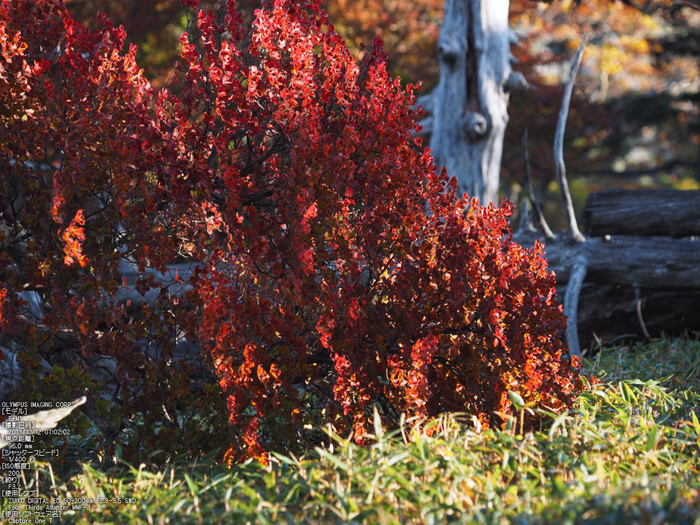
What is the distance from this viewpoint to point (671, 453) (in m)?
2.71

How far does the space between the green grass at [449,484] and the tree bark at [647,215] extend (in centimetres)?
342

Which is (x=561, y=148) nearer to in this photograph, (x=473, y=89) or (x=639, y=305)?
(x=473, y=89)

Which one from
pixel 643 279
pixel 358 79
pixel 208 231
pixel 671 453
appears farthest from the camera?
pixel 643 279

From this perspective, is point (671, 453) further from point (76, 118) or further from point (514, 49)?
point (514, 49)

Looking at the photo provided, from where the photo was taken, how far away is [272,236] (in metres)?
3.07

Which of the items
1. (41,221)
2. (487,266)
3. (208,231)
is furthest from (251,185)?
(487,266)

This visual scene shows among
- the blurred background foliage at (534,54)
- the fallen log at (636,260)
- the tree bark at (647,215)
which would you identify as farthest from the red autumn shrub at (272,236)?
the blurred background foliage at (534,54)

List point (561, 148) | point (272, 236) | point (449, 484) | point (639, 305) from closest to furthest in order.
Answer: point (449, 484) → point (272, 236) → point (561, 148) → point (639, 305)

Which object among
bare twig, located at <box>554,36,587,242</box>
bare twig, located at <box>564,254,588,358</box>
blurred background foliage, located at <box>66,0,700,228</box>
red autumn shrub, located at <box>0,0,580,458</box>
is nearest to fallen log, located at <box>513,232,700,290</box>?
bare twig, located at <box>564,254,588,358</box>

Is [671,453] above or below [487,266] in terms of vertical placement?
below

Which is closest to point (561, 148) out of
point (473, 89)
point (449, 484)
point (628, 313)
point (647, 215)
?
point (647, 215)

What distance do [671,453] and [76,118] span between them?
3.29 meters

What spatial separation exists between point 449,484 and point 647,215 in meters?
4.80

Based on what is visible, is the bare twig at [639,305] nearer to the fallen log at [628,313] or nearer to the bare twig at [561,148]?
the fallen log at [628,313]
